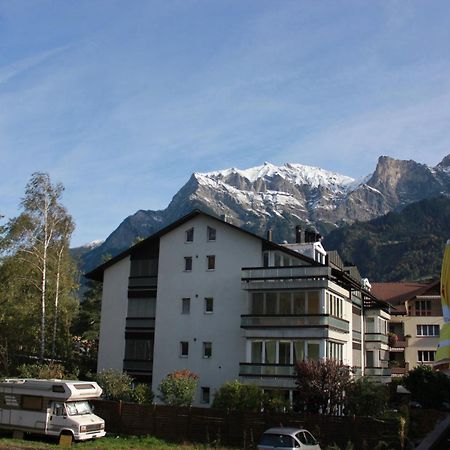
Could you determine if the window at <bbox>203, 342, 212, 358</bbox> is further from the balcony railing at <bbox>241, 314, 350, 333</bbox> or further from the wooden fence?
the wooden fence

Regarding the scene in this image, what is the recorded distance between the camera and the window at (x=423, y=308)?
7025 centimetres

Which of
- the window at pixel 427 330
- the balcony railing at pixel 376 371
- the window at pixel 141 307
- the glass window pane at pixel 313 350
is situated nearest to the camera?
the glass window pane at pixel 313 350

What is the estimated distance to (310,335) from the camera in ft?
134

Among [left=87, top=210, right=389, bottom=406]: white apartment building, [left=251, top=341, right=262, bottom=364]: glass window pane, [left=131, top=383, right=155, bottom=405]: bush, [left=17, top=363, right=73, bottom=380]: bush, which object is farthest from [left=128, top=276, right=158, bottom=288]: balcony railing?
[left=131, top=383, right=155, bottom=405]: bush

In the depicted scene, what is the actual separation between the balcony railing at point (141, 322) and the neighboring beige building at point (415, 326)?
104 feet

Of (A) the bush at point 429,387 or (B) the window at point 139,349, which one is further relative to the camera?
(B) the window at point 139,349

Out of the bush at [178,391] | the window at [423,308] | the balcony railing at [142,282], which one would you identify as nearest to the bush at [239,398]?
the bush at [178,391]

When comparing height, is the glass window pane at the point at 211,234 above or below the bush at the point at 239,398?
above

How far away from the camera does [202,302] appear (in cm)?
4619

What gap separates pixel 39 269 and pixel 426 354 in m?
42.8

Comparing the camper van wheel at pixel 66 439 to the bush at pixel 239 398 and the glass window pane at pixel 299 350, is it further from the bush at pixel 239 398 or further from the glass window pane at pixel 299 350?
the glass window pane at pixel 299 350

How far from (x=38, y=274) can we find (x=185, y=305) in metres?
13.7

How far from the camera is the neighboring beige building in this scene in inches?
2702

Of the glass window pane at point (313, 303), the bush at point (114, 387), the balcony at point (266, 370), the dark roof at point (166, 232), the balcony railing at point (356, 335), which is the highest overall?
the dark roof at point (166, 232)
